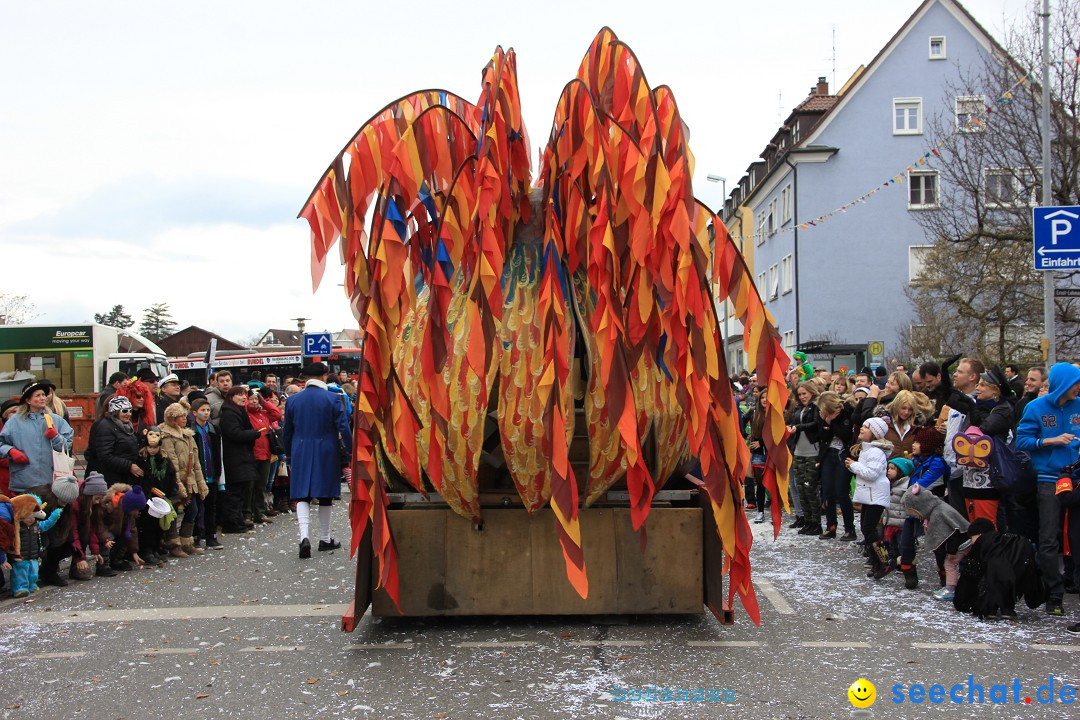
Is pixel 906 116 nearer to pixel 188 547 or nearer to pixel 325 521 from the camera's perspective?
pixel 325 521

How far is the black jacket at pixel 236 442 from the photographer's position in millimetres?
10414

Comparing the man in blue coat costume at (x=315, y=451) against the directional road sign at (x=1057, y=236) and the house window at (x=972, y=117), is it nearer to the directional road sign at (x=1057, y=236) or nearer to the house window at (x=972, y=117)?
the directional road sign at (x=1057, y=236)

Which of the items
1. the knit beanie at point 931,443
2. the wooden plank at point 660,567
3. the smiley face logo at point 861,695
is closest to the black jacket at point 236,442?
the wooden plank at point 660,567

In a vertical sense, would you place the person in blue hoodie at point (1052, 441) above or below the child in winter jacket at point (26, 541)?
above

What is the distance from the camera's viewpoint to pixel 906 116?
3441 centimetres

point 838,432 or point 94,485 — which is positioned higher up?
point 838,432

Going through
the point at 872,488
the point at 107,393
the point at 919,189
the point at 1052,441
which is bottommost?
the point at 872,488

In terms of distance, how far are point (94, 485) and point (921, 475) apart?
7330 millimetres

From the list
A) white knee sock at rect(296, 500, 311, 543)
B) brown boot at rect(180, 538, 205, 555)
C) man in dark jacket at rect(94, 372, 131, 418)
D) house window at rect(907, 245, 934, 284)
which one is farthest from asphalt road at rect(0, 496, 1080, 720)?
house window at rect(907, 245, 934, 284)

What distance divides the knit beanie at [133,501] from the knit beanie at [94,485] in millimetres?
232

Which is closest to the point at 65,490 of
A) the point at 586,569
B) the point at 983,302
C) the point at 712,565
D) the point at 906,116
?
the point at 586,569

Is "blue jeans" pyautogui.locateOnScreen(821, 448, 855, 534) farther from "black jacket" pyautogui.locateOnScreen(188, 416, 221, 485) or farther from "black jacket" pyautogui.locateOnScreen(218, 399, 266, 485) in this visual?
"black jacket" pyautogui.locateOnScreen(188, 416, 221, 485)

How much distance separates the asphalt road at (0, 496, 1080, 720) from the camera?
15.3ft

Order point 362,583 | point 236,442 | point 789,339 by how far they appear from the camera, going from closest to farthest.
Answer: point 362,583 → point 236,442 → point 789,339
